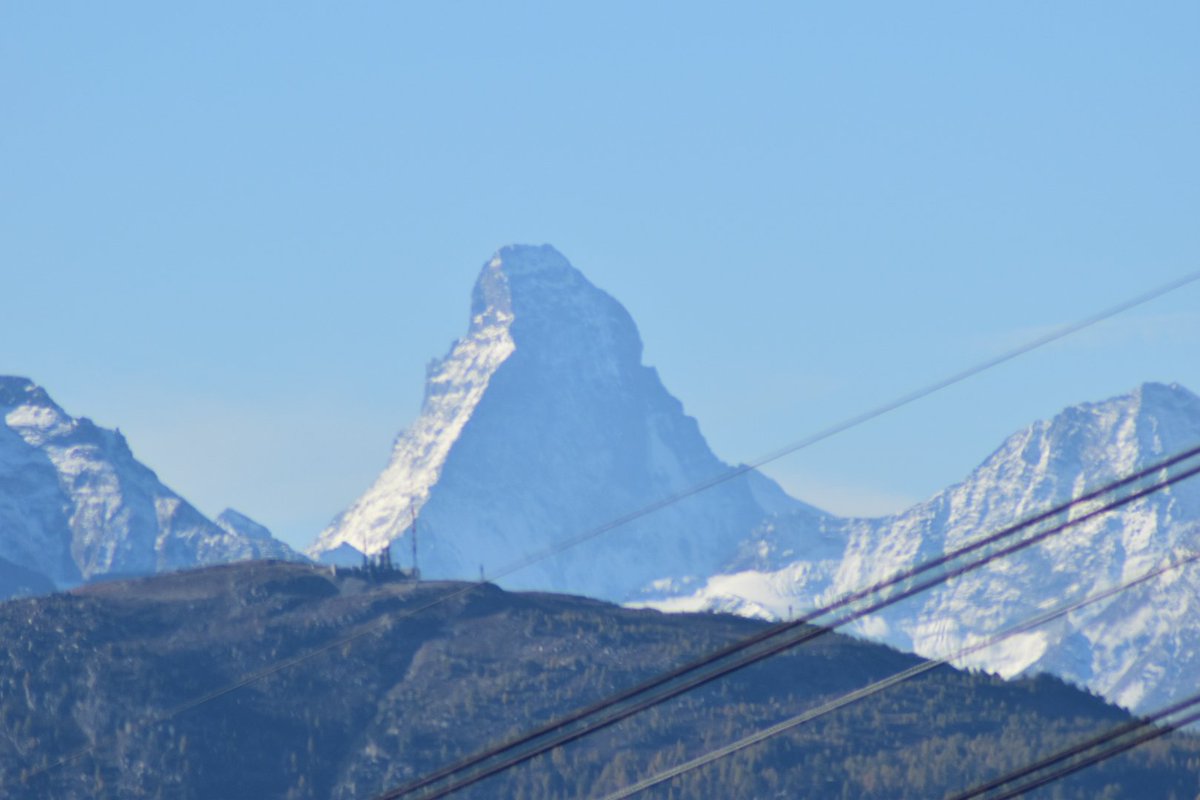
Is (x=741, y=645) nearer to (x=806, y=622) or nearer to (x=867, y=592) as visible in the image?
(x=867, y=592)

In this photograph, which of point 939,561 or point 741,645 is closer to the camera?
point 741,645

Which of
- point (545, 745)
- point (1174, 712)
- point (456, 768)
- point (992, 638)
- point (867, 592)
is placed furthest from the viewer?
point (992, 638)

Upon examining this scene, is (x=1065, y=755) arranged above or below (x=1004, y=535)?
below

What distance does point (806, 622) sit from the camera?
2494 inches

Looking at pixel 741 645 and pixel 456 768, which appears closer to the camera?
pixel 741 645

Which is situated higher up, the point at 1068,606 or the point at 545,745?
the point at 1068,606

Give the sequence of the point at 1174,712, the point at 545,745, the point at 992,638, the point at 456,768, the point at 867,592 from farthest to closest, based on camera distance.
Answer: the point at 992,638
the point at 456,768
the point at 545,745
the point at 867,592
the point at 1174,712

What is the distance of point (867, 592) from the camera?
2249 inches

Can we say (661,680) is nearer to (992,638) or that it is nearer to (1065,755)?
(1065,755)

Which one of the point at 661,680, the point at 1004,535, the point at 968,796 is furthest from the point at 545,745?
the point at 1004,535

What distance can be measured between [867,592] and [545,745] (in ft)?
32.1

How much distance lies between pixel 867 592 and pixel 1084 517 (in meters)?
6.13

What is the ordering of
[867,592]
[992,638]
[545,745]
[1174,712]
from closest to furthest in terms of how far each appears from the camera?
[1174,712]
[867,592]
[545,745]
[992,638]

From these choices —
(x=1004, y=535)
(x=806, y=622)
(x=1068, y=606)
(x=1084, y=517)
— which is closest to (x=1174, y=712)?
(x=1004, y=535)
